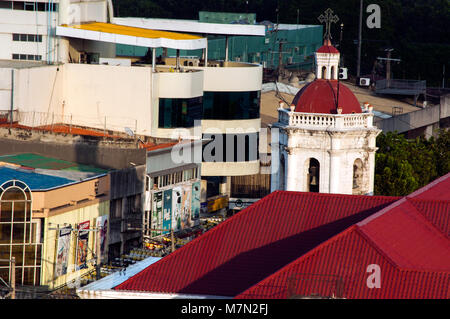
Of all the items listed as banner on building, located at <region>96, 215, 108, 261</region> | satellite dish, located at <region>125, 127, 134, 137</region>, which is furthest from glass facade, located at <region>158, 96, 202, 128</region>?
banner on building, located at <region>96, 215, 108, 261</region>

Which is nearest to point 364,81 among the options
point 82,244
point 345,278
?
point 82,244

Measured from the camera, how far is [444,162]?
103 m

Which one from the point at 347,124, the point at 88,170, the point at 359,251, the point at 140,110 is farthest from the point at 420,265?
the point at 140,110

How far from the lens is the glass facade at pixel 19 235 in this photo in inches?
2675

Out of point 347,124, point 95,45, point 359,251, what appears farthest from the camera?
point 95,45

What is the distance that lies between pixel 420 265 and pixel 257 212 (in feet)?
26.2

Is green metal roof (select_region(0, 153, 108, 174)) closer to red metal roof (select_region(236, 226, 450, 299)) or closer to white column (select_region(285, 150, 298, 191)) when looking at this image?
white column (select_region(285, 150, 298, 191))

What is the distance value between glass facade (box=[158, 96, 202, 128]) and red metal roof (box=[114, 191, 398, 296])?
125 ft

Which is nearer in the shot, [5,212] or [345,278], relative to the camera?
[345,278]

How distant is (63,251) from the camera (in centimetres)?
7131

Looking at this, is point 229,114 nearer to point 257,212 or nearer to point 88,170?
point 88,170

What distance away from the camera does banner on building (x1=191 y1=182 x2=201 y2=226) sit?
90000mm

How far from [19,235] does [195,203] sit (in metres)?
22.9

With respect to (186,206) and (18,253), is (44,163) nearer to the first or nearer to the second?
(186,206)
